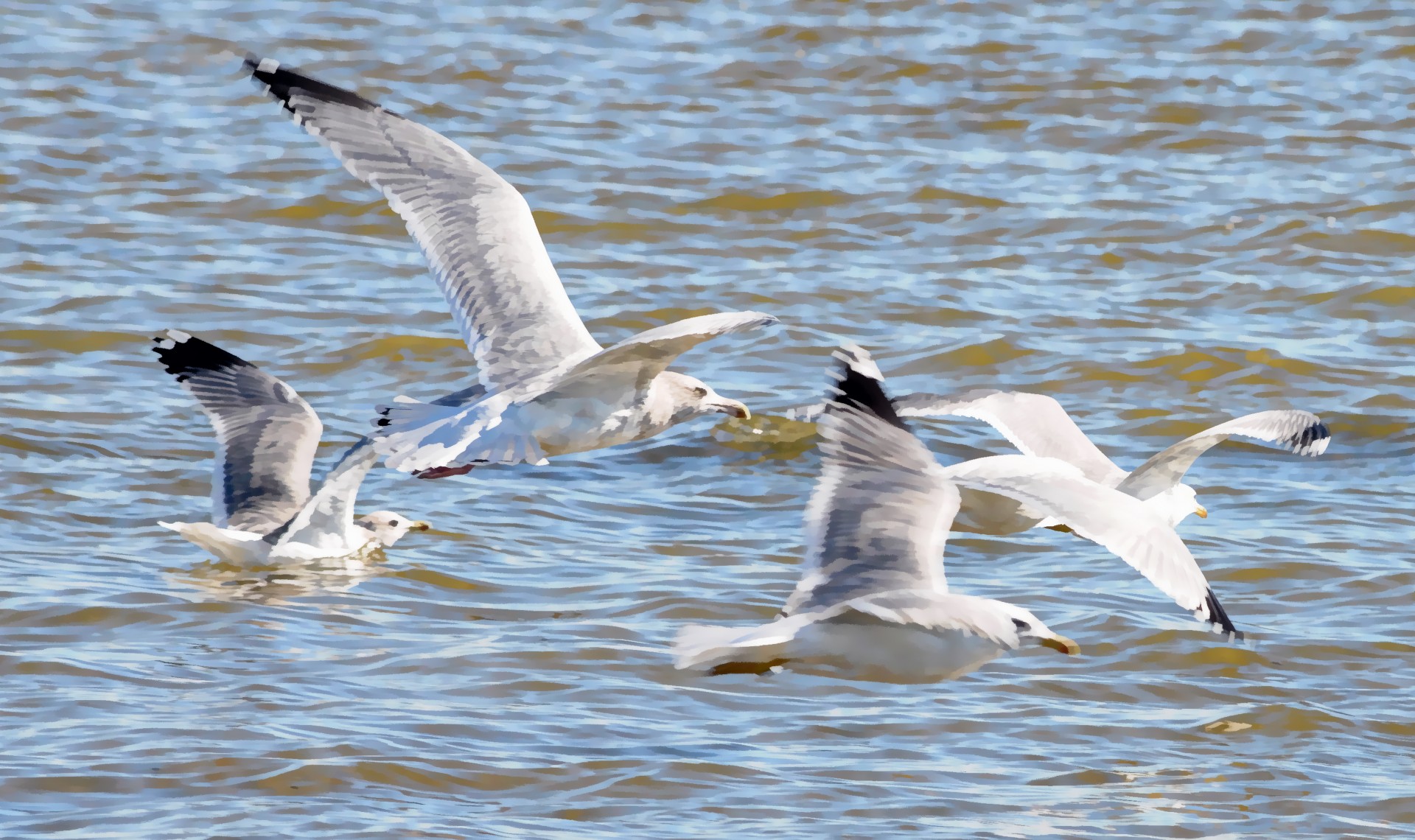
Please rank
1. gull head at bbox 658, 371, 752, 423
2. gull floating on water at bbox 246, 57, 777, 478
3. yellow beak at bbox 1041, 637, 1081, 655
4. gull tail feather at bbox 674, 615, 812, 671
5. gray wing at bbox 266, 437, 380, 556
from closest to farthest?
gull tail feather at bbox 674, 615, 812, 671 < yellow beak at bbox 1041, 637, 1081, 655 < gull floating on water at bbox 246, 57, 777, 478 < gull head at bbox 658, 371, 752, 423 < gray wing at bbox 266, 437, 380, 556

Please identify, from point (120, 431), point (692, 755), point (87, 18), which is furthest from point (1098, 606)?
point (87, 18)

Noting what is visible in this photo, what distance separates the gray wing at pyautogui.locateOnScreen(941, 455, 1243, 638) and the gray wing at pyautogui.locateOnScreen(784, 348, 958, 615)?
0.39 feet

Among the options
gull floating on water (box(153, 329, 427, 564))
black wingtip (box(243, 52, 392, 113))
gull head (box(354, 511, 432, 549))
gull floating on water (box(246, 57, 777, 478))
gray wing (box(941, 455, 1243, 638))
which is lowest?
gull head (box(354, 511, 432, 549))

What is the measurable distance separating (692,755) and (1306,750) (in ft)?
5.87

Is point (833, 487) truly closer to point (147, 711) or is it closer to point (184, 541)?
point (147, 711)

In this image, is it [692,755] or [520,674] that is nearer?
[692,755]

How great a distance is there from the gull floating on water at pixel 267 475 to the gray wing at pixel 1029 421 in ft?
6.82

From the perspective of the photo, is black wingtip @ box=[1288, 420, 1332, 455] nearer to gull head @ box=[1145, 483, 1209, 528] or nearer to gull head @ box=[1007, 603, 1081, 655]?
gull head @ box=[1145, 483, 1209, 528]

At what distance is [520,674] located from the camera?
6.12 metres

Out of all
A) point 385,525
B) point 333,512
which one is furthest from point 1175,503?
point 333,512

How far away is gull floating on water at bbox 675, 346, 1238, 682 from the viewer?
502 cm

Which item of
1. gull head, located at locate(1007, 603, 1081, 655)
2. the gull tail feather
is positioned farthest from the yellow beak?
the gull tail feather

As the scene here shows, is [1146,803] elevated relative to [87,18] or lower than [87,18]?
lower

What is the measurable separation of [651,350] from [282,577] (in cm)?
220
